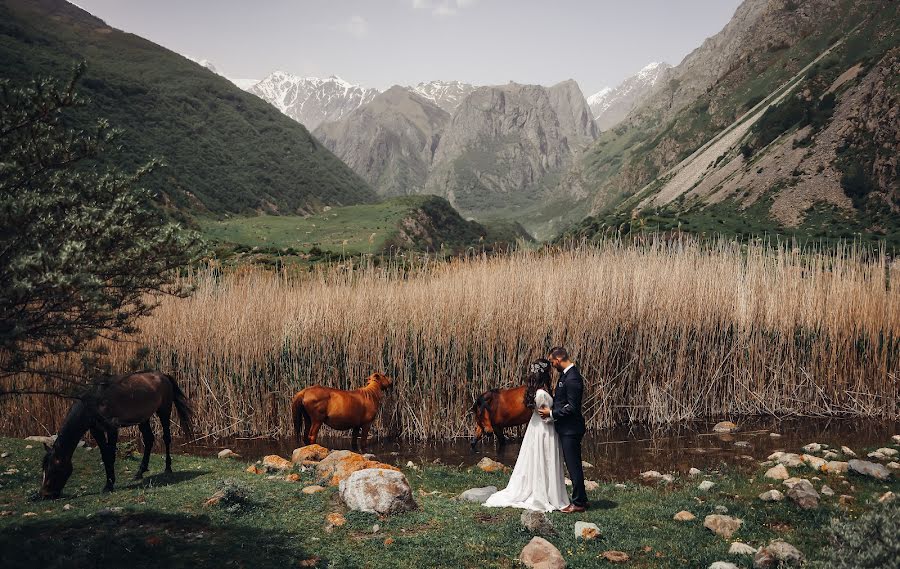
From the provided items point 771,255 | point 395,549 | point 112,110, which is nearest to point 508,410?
point 395,549

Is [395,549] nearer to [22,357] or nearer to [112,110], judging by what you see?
[22,357]

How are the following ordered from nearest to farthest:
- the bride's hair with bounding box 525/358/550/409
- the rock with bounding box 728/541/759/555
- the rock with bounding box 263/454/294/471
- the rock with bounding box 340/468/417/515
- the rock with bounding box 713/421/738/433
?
the rock with bounding box 728/541/759/555, the rock with bounding box 340/468/417/515, the bride's hair with bounding box 525/358/550/409, the rock with bounding box 263/454/294/471, the rock with bounding box 713/421/738/433

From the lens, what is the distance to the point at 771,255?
14883mm

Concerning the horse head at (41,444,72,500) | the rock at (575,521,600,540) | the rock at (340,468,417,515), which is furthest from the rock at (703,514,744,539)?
the horse head at (41,444,72,500)

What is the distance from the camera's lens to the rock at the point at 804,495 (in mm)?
6844

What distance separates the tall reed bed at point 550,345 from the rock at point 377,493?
5.52 m

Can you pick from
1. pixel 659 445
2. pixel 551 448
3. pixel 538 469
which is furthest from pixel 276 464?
pixel 659 445

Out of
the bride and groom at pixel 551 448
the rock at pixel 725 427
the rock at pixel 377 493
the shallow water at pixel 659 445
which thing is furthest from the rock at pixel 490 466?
the rock at pixel 725 427

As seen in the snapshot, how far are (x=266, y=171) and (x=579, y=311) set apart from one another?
104 metres

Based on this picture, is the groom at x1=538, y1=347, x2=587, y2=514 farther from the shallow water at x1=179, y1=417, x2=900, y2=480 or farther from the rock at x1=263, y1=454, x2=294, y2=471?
the rock at x1=263, y1=454, x2=294, y2=471

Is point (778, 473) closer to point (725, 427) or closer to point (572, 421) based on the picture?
point (572, 421)

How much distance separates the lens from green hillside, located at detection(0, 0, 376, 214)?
79375mm

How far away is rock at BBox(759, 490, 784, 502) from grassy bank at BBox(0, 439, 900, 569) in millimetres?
119

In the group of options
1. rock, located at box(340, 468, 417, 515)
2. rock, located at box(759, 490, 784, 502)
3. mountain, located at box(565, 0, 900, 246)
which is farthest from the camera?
mountain, located at box(565, 0, 900, 246)
